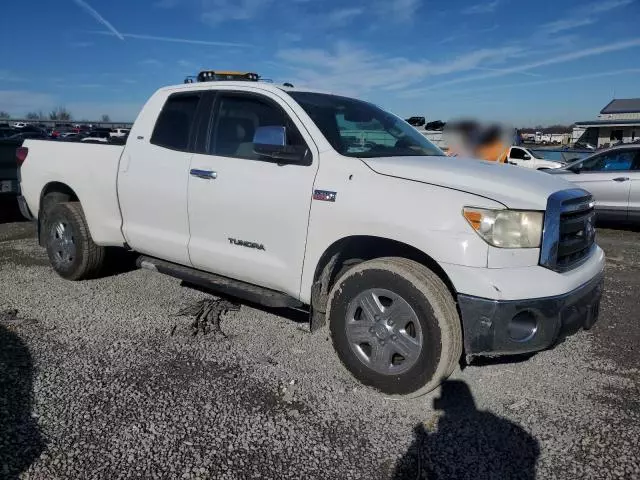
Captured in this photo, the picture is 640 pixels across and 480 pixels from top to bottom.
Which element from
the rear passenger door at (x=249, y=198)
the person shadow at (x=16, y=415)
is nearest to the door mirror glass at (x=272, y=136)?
the rear passenger door at (x=249, y=198)

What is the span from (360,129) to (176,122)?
160cm

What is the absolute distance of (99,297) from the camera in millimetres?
5020

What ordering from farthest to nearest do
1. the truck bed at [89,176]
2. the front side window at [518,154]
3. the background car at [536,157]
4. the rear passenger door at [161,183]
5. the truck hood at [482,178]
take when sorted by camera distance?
1. the front side window at [518,154]
2. the background car at [536,157]
3. the truck bed at [89,176]
4. the rear passenger door at [161,183]
5. the truck hood at [482,178]

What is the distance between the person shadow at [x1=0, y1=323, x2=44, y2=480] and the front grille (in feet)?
9.34

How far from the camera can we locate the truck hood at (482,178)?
9.74 feet

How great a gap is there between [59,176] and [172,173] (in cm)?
176

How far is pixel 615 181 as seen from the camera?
30.6 ft

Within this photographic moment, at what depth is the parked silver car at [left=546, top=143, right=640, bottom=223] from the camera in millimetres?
9148

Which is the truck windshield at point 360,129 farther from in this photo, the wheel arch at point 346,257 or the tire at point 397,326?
the tire at point 397,326

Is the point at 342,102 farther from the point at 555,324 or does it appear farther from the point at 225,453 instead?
the point at 225,453

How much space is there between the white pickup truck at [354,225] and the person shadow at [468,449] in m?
0.27

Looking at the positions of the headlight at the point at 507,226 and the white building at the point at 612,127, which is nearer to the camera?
the headlight at the point at 507,226

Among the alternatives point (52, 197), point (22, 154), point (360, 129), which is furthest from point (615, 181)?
point (22, 154)

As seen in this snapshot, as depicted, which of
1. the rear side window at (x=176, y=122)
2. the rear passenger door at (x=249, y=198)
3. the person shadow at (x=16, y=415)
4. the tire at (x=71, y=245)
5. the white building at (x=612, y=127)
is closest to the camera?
the person shadow at (x=16, y=415)
